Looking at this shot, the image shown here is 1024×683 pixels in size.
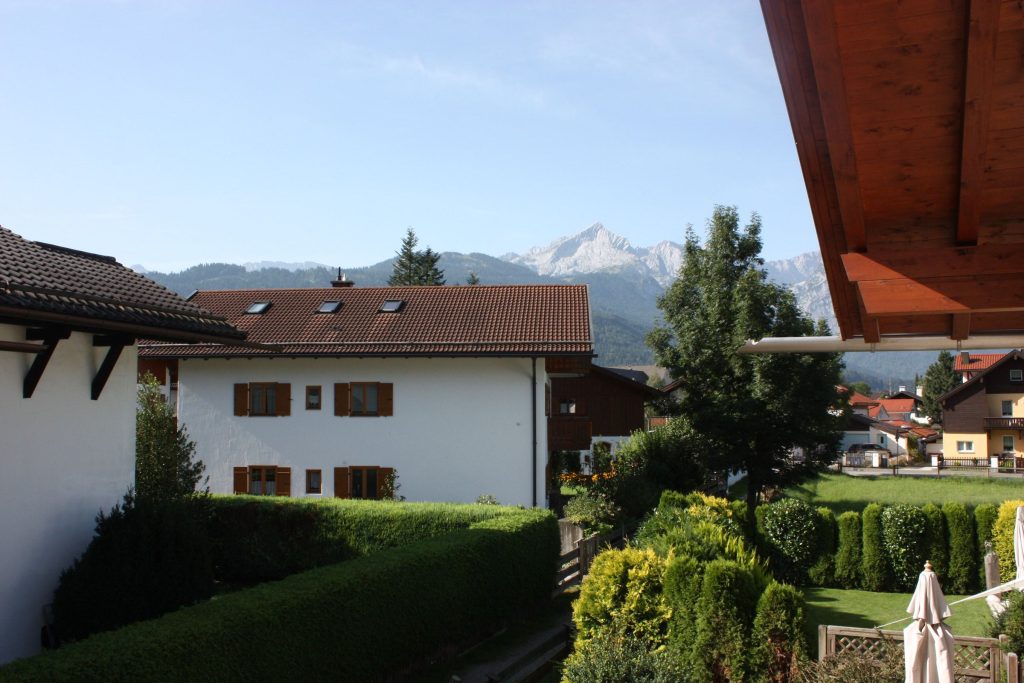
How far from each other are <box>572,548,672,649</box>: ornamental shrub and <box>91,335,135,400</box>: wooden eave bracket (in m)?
7.20

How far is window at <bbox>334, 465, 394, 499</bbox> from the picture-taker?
81.8 ft

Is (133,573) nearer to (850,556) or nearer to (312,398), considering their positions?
(312,398)

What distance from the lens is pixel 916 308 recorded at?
17.1ft

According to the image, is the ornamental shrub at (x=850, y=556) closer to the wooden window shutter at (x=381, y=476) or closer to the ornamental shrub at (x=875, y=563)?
the ornamental shrub at (x=875, y=563)

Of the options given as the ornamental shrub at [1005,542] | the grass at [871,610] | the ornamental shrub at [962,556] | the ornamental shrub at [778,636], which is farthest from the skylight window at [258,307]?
the ornamental shrub at [778,636]

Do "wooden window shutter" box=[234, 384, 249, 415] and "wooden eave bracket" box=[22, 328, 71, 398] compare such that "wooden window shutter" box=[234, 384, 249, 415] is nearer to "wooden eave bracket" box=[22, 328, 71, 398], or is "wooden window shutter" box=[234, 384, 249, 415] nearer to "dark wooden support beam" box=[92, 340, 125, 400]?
"dark wooden support beam" box=[92, 340, 125, 400]

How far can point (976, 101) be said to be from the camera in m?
3.31

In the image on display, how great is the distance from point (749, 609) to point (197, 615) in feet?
20.1

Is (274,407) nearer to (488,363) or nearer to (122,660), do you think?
(488,363)

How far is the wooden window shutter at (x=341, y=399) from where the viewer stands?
25.3 meters

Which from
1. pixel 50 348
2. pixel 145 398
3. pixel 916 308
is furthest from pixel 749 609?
pixel 145 398

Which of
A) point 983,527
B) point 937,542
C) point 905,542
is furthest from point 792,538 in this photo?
point 983,527

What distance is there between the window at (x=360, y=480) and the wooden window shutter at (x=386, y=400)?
1.61 metres

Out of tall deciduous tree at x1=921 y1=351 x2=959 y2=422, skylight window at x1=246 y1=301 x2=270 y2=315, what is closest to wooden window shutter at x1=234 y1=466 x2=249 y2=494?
skylight window at x1=246 y1=301 x2=270 y2=315
